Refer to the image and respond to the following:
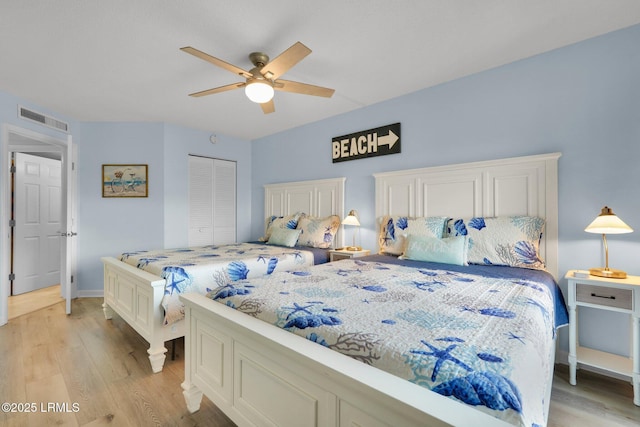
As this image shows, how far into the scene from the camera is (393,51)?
238 centimetres

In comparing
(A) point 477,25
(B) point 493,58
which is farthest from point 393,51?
(B) point 493,58

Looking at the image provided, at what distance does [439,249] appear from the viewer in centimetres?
244

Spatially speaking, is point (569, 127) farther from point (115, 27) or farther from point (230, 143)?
point (230, 143)

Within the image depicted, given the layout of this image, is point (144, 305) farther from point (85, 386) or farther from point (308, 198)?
point (308, 198)

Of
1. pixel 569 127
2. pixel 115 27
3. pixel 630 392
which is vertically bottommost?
pixel 630 392

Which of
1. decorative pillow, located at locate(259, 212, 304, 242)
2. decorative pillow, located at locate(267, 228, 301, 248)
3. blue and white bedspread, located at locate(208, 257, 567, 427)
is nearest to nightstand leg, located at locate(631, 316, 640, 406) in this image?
blue and white bedspread, located at locate(208, 257, 567, 427)

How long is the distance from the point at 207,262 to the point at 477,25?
2736mm

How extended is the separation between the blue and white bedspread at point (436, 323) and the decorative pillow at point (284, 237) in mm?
1609

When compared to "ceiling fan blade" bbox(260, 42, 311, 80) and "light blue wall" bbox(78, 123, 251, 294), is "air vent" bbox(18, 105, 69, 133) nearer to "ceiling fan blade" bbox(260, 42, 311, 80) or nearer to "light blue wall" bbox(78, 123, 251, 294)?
"light blue wall" bbox(78, 123, 251, 294)

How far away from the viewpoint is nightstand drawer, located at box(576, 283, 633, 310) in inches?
72.2

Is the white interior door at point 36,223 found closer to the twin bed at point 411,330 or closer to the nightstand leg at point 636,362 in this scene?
the twin bed at point 411,330

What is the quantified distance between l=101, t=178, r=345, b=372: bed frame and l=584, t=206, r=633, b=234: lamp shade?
240 cm

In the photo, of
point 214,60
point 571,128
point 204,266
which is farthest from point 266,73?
point 571,128

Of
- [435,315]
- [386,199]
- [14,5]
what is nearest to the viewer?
[435,315]
